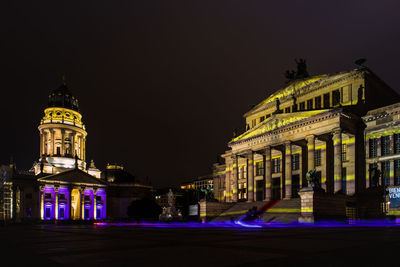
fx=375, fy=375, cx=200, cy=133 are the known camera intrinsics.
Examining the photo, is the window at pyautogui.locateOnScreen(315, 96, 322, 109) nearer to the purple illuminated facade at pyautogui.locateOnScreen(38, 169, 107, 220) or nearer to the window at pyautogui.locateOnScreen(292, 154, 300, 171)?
the window at pyautogui.locateOnScreen(292, 154, 300, 171)

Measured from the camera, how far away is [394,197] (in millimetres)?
43625

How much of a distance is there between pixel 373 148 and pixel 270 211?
49.6 ft

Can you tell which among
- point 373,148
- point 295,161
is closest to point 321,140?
point 373,148

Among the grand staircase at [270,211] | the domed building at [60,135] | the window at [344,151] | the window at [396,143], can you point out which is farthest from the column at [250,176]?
the domed building at [60,135]

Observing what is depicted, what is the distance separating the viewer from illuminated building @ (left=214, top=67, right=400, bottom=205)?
45812 mm

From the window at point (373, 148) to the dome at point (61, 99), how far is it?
103036 mm

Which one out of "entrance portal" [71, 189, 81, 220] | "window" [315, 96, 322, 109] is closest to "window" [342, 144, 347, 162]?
"window" [315, 96, 322, 109]

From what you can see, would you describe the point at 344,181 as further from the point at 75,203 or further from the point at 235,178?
the point at 75,203

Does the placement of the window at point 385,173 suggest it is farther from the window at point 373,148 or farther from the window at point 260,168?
the window at point 260,168

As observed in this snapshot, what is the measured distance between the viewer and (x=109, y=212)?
128125 mm

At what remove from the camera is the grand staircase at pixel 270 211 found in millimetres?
42963

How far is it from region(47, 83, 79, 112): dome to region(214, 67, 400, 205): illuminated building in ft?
263

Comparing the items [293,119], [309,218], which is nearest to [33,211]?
[293,119]

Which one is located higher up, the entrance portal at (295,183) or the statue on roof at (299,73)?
the statue on roof at (299,73)
